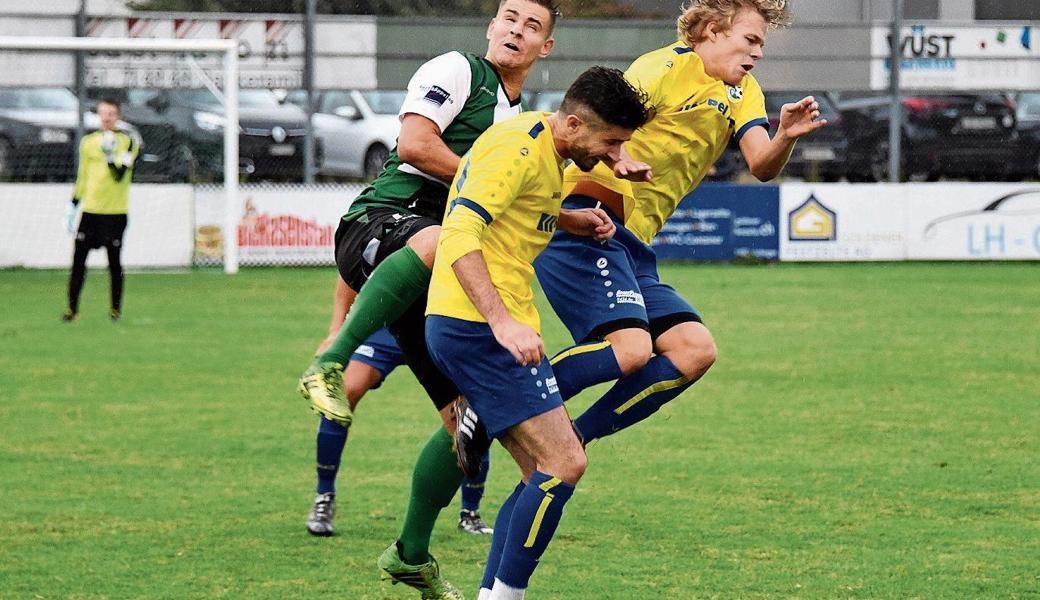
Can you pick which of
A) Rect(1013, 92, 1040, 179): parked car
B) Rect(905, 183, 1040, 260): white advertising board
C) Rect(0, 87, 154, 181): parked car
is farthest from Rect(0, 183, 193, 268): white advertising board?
Rect(1013, 92, 1040, 179): parked car

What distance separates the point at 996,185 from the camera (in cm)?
2466

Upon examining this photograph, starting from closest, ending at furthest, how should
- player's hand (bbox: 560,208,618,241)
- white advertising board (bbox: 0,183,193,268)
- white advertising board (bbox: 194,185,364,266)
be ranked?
player's hand (bbox: 560,208,618,241) → white advertising board (bbox: 0,183,193,268) → white advertising board (bbox: 194,185,364,266)

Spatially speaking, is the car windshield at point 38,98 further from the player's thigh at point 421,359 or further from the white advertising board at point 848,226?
the player's thigh at point 421,359

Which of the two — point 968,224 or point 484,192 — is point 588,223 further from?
point 968,224

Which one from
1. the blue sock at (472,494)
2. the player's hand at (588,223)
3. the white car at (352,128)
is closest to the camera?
the player's hand at (588,223)

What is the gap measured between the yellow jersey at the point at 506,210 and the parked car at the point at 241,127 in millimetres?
20003

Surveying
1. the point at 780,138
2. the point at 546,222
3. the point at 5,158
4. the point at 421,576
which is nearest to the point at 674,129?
the point at 780,138

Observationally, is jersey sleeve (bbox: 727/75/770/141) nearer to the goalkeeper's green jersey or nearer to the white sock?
the white sock

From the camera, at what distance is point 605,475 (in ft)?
27.6

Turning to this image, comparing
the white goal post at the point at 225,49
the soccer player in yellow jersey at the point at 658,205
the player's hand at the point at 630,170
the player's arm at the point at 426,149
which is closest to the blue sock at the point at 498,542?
the soccer player in yellow jersey at the point at 658,205

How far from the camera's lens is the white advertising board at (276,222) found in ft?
77.6

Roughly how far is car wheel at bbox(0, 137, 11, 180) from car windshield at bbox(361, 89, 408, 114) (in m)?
5.69

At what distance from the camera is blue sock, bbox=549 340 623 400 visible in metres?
5.90

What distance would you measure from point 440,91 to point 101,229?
39.5 ft
